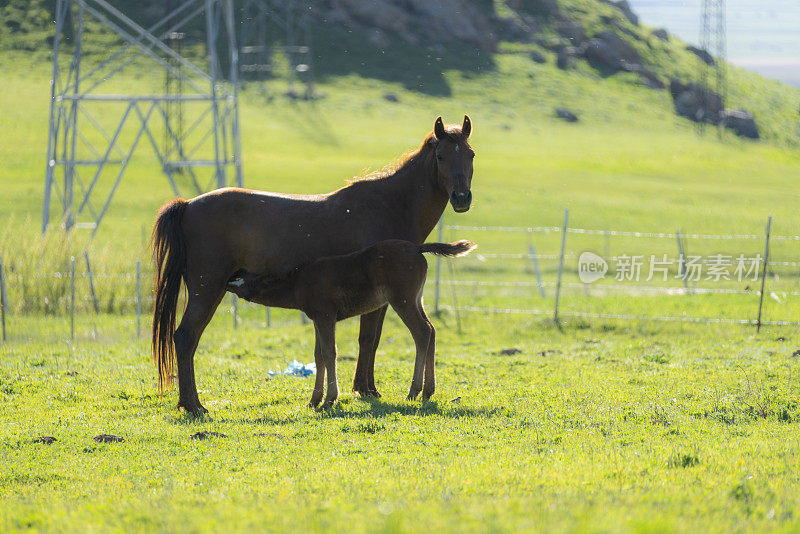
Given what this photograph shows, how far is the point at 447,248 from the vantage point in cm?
1082

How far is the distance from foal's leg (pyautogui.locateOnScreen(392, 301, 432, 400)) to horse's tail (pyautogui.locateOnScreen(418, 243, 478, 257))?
625mm

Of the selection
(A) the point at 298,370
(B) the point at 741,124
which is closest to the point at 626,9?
(B) the point at 741,124

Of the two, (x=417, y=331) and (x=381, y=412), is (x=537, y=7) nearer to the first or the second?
(x=417, y=331)

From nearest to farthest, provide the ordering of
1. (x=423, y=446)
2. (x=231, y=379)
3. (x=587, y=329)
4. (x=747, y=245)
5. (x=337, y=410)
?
(x=423, y=446)
(x=337, y=410)
(x=231, y=379)
(x=587, y=329)
(x=747, y=245)

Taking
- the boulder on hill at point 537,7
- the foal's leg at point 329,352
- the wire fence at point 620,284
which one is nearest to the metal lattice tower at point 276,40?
the boulder on hill at point 537,7

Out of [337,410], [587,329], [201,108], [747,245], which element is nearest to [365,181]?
[337,410]

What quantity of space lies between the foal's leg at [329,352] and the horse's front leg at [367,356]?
709 millimetres

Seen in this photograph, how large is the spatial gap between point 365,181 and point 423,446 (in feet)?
12.8

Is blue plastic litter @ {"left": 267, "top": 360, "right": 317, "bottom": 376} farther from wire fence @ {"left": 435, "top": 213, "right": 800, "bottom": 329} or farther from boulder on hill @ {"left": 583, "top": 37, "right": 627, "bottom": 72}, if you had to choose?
boulder on hill @ {"left": 583, "top": 37, "right": 627, "bottom": 72}

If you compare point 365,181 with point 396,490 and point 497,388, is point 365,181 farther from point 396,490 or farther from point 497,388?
point 396,490

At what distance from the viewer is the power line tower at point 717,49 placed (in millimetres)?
77500

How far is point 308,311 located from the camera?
11.0 meters

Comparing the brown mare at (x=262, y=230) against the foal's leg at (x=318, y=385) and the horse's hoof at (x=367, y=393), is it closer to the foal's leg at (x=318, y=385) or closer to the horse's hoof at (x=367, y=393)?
the horse's hoof at (x=367, y=393)

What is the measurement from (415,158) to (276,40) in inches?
3801
